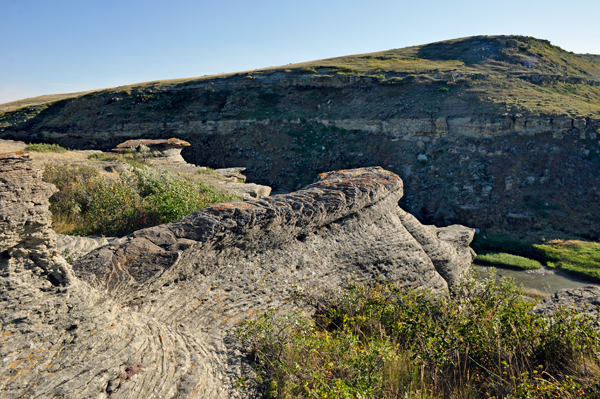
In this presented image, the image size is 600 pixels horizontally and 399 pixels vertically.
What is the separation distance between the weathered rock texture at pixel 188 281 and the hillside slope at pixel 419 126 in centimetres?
1587

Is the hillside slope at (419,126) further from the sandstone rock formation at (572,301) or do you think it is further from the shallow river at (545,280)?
the sandstone rock formation at (572,301)

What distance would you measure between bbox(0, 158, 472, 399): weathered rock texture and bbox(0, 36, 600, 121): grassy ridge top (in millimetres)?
22863

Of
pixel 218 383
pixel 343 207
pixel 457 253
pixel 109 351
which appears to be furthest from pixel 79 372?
pixel 457 253

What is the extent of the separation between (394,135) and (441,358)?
2556 cm

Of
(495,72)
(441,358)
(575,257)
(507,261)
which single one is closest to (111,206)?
(441,358)

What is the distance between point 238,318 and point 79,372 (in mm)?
2188

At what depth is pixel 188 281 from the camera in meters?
5.07

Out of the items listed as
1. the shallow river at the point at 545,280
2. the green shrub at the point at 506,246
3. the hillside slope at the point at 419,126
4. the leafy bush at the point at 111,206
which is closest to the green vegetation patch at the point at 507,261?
the shallow river at the point at 545,280

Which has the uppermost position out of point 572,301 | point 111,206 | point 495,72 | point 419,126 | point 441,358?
point 495,72

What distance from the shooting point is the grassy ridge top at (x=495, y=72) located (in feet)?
87.0

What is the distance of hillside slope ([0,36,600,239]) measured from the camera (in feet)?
72.1

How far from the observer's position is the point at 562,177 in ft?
72.2

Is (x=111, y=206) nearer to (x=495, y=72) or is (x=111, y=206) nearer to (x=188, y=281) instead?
(x=188, y=281)

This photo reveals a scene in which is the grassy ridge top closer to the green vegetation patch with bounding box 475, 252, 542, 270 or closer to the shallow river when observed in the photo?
the green vegetation patch with bounding box 475, 252, 542, 270
